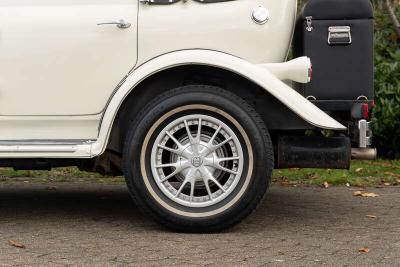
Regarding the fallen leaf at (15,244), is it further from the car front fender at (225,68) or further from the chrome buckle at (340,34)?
the chrome buckle at (340,34)

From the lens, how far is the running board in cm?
475

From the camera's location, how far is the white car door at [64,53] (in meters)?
4.81

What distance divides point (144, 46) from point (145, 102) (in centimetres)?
36

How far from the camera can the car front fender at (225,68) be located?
467 centimetres

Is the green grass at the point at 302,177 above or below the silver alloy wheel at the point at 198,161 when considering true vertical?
below

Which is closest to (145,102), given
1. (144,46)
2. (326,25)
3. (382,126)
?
(144,46)

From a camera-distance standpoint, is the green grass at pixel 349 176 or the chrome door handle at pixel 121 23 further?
the green grass at pixel 349 176

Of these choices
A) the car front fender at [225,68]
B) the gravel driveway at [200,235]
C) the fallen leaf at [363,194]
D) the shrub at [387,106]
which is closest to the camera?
the gravel driveway at [200,235]

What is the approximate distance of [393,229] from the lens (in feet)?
16.3

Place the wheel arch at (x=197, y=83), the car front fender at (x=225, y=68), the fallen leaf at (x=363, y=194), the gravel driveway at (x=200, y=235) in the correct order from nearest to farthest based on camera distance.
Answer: the gravel driveway at (x=200, y=235), the car front fender at (x=225, y=68), the wheel arch at (x=197, y=83), the fallen leaf at (x=363, y=194)

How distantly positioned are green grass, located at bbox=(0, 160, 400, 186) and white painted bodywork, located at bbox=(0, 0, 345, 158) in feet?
8.12

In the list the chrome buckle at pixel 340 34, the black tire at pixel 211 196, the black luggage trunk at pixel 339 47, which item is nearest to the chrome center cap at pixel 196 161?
the black tire at pixel 211 196

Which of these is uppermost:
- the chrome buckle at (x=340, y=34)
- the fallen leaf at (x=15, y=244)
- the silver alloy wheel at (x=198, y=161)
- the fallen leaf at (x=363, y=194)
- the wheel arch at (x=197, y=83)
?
the chrome buckle at (x=340, y=34)

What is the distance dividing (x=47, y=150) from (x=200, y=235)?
1.05 metres
